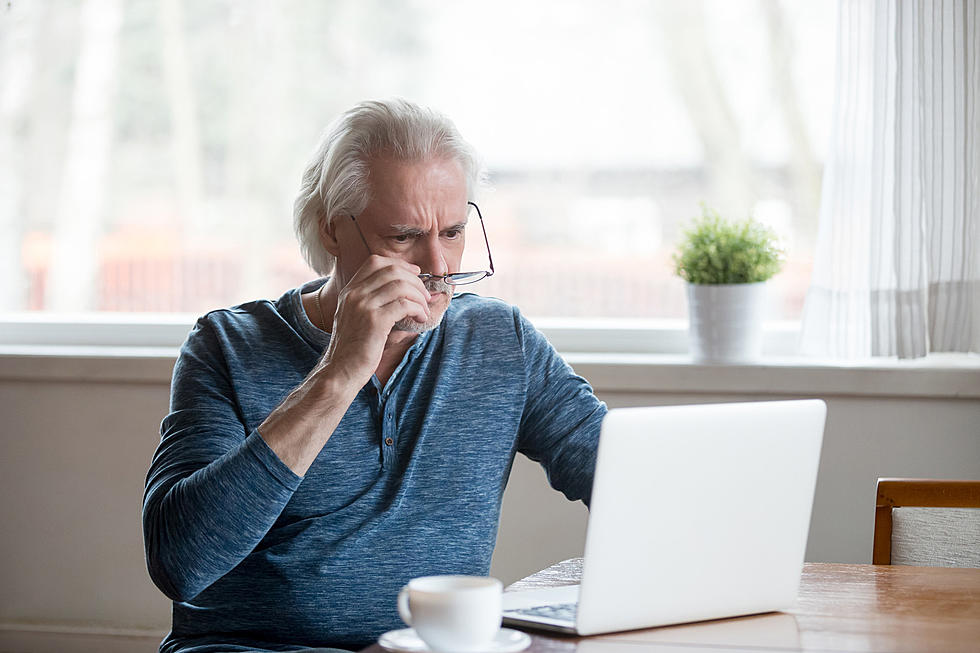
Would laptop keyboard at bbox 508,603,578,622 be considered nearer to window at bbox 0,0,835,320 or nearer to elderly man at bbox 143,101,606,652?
elderly man at bbox 143,101,606,652

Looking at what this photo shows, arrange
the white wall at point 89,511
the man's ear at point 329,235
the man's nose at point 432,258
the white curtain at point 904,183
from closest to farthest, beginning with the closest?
the man's nose at point 432,258 < the man's ear at point 329,235 < the white curtain at point 904,183 < the white wall at point 89,511

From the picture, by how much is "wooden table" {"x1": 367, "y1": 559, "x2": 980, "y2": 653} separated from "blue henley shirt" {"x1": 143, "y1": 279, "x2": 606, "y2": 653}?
0.25 metres

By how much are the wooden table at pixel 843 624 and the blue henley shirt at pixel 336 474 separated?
250 millimetres

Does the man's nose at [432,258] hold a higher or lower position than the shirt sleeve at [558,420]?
higher

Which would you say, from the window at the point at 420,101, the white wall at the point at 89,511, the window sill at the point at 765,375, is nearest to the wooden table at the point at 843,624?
the window sill at the point at 765,375

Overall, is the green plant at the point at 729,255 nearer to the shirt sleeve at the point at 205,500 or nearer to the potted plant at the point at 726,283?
the potted plant at the point at 726,283

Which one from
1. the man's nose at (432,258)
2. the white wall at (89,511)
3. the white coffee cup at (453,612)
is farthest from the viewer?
the white wall at (89,511)

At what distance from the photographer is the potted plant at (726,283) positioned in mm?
2295

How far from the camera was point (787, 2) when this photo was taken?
2.50 m

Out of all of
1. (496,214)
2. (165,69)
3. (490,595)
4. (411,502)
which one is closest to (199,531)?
(411,502)

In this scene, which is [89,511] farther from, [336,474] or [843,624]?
[843,624]

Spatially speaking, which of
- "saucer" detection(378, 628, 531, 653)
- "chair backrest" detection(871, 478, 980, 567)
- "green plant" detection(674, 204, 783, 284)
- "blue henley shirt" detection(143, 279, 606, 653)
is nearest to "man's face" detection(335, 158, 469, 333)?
"blue henley shirt" detection(143, 279, 606, 653)

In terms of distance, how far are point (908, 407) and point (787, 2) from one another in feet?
3.28

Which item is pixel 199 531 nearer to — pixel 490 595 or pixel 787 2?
pixel 490 595
